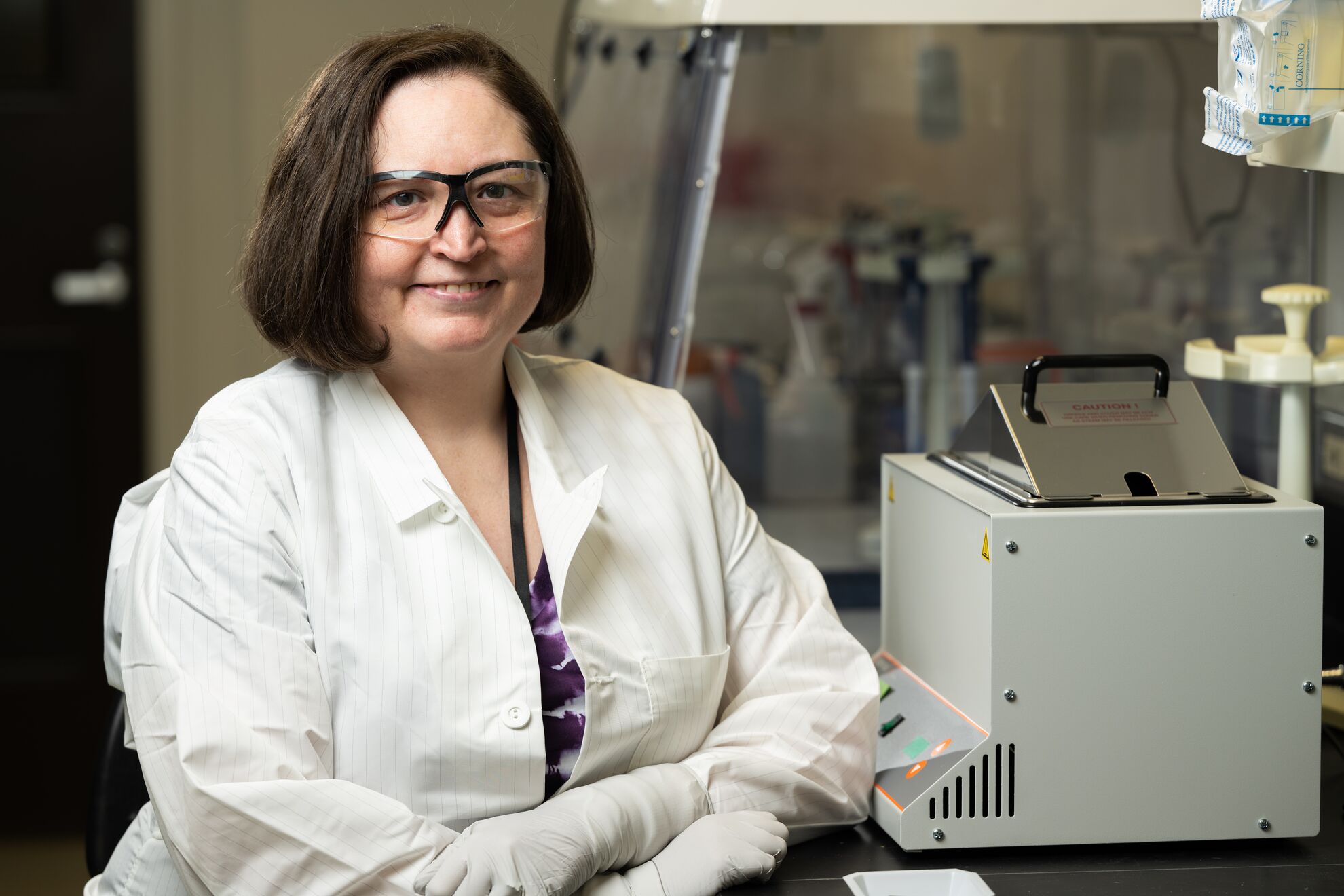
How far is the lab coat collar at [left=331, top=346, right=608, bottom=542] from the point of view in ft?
Answer: 3.72

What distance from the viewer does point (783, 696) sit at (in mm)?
1210

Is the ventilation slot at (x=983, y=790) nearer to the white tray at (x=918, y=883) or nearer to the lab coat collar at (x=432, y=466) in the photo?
the white tray at (x=918, y=883)

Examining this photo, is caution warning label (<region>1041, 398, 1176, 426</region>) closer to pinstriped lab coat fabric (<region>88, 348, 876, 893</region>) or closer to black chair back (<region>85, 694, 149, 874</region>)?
pinstriped lab coat fabric (<region>88, 348, 876, 893</region>)

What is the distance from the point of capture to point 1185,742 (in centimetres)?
112

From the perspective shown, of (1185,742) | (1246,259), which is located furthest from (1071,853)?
(1246,259)

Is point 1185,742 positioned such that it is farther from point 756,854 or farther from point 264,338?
point 264,338

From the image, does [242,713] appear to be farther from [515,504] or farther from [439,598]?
[515,504]

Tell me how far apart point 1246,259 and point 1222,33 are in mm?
1171

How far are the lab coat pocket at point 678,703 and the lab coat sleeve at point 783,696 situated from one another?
0.06ft

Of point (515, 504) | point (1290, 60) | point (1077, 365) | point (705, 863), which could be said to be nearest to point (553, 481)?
point (515, 504)

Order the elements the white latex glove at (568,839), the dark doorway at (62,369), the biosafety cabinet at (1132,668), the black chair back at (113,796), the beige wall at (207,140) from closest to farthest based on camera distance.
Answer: the white latex glove at (568,839)
the biosafety cabinet at (1132,668)
the black chair back at (113,796)
the dark doorway at (62,369)
the beige wall at (207,140)

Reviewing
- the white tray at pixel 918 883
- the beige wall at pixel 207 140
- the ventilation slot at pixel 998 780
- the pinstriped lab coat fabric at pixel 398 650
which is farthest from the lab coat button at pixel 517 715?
the beige wall at pixel 207 140

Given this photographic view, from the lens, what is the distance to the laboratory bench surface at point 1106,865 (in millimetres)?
1057

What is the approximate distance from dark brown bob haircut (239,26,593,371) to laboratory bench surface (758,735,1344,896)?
0.56m
